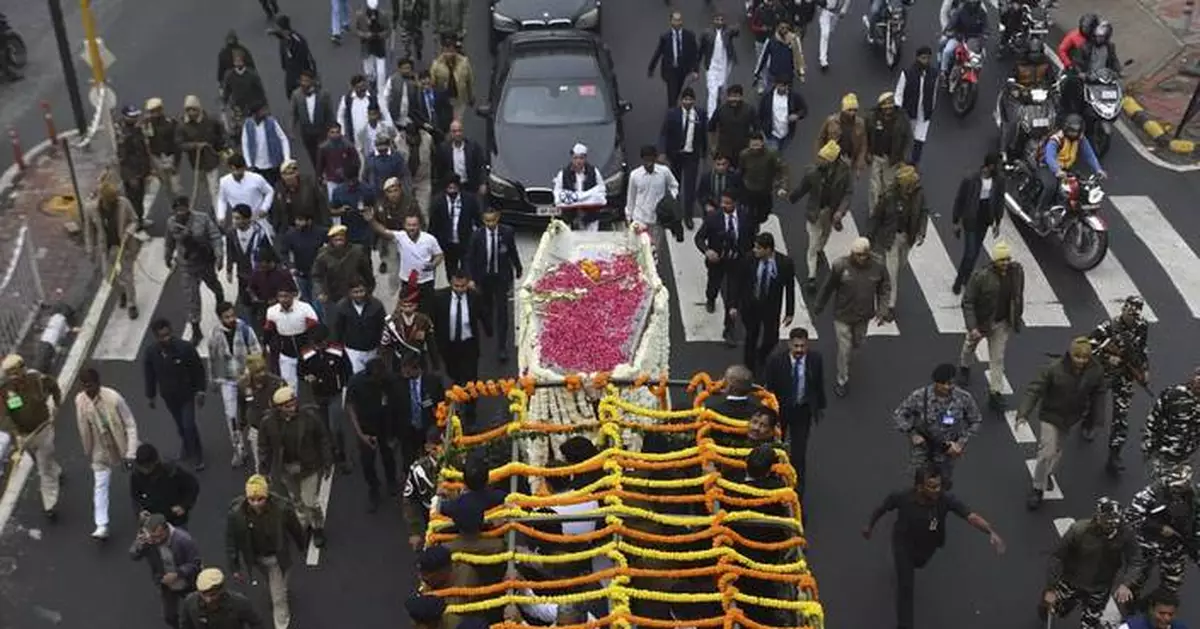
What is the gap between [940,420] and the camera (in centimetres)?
1216

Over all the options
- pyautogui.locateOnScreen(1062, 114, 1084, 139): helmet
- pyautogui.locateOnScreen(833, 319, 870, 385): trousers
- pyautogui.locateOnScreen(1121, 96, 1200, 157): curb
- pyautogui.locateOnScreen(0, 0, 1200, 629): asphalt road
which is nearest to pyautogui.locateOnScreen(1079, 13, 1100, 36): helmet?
pyautogui.locateOnScreen(1121, 96, 1200, 157): curb

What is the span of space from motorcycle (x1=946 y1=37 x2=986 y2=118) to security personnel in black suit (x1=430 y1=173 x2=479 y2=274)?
785 centimetres

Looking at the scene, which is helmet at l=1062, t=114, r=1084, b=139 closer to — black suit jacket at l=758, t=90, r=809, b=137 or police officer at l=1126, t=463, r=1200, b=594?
black suit jacket at l=758, t=90, r=809, b=137

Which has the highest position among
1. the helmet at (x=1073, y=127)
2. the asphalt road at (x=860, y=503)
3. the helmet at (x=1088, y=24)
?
the helmet at (x=1088, y=24)

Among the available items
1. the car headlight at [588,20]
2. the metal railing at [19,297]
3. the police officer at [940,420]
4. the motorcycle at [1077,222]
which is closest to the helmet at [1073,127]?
the motorcycle at [1077,222]

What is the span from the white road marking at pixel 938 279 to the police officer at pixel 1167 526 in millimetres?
4561

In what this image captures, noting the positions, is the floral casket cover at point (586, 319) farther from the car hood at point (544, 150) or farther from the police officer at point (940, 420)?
the car hood at point (544, 150)

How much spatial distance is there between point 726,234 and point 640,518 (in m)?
5.77

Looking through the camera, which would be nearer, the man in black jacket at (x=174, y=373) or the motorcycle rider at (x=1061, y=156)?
the man in black jacket at (x=174, y=373)

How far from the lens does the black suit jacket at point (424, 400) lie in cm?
1252

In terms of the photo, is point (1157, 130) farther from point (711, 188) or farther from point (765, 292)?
point (765, 292)

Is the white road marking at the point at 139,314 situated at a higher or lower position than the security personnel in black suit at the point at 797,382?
lower

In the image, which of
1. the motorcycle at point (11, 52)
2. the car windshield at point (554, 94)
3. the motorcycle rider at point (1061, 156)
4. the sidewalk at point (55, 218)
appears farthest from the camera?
the motorcycle at point (11, 52)

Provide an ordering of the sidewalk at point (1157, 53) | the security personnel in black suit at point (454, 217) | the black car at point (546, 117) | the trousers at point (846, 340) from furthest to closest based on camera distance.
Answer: the sidewalk at point (1157, 53) → the black car at point (546, 117) → the security personnel in black suit at point (454, 217) → the trousers at point (846, 340)
